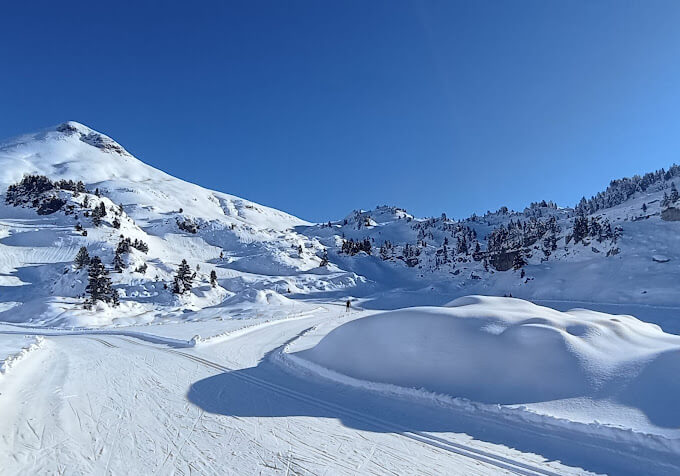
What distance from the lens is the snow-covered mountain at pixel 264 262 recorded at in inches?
1516

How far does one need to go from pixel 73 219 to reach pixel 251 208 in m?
101

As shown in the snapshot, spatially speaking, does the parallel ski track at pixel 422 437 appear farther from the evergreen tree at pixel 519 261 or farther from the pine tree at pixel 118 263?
the evergreen tree at pixel 519 261

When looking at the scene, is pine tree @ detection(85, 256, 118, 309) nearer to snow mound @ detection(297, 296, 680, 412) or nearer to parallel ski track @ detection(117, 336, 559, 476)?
parallel ski track @ detection(117, 336, 559, 476)

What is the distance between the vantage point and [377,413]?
7.86 metres

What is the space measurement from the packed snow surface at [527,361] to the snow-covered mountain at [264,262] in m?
26.5

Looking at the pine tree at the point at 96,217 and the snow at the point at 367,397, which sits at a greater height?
the pine tree at the point at 96,217

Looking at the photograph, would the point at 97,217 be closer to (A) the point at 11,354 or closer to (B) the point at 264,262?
(B) the point at 264,262

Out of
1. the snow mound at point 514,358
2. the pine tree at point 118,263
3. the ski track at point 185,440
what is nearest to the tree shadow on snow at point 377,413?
the ski track at point 185,440

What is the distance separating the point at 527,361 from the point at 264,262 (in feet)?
219

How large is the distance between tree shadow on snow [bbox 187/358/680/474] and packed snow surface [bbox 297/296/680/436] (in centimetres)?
75

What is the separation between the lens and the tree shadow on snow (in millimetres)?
5836

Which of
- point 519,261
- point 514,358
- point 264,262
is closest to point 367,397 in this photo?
point 514,358

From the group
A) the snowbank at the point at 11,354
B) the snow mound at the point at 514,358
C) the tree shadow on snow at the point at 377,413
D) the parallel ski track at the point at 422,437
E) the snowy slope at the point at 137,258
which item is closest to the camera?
the parallel ski track at the point at 422,437

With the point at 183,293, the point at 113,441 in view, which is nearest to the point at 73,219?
the point at 183,293
